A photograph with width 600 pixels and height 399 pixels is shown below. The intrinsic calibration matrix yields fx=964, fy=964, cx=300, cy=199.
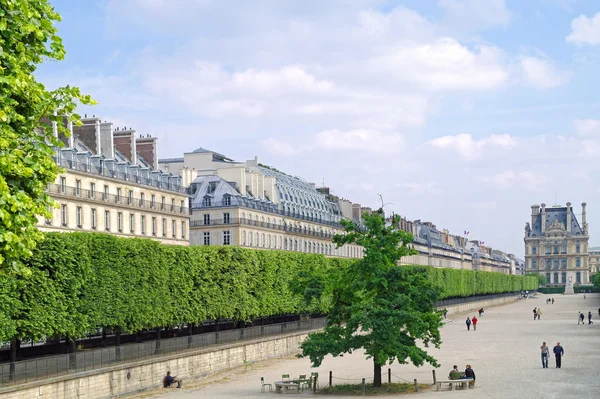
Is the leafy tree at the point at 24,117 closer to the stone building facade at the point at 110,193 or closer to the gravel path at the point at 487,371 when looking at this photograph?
the gravel path at the point at 487,371

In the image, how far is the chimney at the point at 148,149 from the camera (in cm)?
8094

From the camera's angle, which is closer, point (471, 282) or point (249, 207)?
point (249, 207)

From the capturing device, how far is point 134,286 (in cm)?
4219

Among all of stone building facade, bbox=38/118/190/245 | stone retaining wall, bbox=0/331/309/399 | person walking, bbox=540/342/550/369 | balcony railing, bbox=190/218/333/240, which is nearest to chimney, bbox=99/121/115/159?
stone building facade, bbox=38/118/190/245

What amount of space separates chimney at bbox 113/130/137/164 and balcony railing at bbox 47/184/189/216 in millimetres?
3833

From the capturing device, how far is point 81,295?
38312 millimetres

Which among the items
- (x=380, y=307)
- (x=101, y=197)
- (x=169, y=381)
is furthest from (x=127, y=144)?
(x=380, y=307)

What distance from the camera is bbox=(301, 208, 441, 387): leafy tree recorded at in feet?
120

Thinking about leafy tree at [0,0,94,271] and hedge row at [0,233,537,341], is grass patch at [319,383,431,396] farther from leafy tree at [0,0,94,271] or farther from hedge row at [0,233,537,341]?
leafy tree at [0,0,94,271]

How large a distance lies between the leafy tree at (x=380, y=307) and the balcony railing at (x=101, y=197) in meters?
28.7

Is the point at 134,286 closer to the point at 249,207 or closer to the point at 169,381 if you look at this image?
the point at 169,381

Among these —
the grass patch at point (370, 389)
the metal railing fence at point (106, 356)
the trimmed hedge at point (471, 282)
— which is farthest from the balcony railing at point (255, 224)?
the grass patch at point (370, 389)

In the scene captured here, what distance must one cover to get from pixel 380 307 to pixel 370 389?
147 inches

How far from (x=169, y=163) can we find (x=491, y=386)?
237 ft
